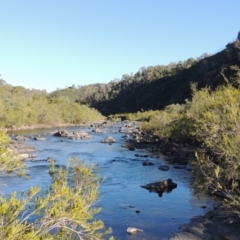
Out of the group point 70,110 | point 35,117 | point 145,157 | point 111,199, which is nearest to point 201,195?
point 111,199

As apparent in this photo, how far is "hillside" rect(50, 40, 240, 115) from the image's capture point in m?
104

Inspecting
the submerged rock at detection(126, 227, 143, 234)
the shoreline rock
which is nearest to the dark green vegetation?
A: the shoreline rock

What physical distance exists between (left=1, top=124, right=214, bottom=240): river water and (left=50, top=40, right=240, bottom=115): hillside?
60.6 metres

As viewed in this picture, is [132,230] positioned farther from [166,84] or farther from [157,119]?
[166,84]

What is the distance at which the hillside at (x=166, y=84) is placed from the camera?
104 metres

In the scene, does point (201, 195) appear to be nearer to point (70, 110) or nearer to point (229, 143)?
point (229, 143)

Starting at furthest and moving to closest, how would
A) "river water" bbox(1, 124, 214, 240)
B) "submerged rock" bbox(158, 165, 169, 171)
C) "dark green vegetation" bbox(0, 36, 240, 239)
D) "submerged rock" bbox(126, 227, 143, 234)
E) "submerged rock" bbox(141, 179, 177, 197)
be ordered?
"submerged rock" bbox(158, 165, 169, 171)
"submerged rock" bbox(141, 179, 177, 197)
"river water" bbox(1, 124, 214, 240)
"submerged rock" bbox(126, 227, 143, 234)
"dark green vegetation" bbox(0, 36, 240, 239)

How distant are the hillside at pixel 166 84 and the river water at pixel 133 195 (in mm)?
60589

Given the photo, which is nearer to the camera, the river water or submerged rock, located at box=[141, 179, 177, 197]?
the river water

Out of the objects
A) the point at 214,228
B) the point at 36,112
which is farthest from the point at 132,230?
the point at 36,112

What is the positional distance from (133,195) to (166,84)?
433 ft

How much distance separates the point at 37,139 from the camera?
54250 mm

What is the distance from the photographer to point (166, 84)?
15275cm

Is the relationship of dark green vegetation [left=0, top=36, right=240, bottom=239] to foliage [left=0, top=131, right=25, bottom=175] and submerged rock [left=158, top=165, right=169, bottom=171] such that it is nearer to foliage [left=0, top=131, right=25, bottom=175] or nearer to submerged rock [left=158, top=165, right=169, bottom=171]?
foliage [left=0, top=131, right=25, bottom=175]
